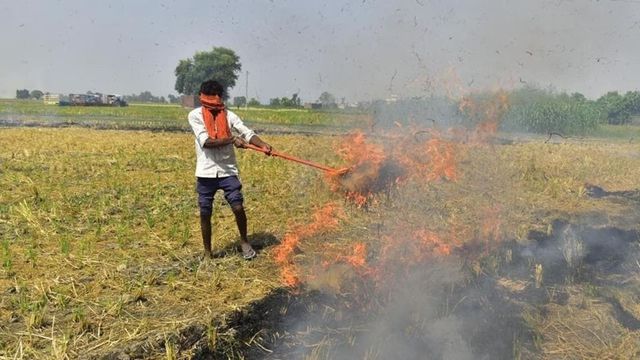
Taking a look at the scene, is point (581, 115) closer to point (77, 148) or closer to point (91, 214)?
point (77, 148)

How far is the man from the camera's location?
4879 mm

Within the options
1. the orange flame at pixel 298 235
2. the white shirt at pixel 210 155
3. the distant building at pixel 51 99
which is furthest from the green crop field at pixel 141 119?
the distant building at pixel 51 99

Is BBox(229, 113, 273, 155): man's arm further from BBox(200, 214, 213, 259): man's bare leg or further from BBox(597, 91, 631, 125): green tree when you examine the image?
BBox(597, 91, 631, 125): green tree

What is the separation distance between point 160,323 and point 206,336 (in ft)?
1.17

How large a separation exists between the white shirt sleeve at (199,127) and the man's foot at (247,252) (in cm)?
111

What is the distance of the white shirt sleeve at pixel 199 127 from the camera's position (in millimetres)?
4816

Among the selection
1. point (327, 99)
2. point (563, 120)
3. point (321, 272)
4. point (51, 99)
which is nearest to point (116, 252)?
point (321, 272)

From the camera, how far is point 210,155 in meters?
4.96

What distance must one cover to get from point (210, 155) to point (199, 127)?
29cm

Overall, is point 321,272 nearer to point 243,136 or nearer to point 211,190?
point 211,190

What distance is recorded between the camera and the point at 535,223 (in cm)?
683

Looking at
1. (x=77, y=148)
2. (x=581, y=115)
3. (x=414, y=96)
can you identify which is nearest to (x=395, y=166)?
(x=414, y=96)

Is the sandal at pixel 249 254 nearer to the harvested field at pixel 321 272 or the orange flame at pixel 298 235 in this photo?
the harvested field at pixel 321 272

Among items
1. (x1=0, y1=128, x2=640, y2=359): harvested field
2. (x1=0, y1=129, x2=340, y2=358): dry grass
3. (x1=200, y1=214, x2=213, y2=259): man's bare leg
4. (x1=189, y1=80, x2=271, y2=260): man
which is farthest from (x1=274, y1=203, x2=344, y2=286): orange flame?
(x1=200, y1=214, x2=213, y2=259): man's bare leg
